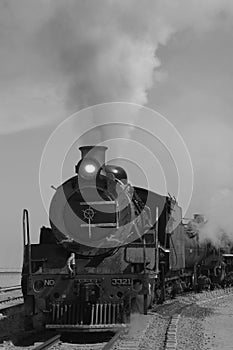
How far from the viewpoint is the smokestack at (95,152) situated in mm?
12852

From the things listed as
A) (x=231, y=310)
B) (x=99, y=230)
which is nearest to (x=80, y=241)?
(x=99, y=230)

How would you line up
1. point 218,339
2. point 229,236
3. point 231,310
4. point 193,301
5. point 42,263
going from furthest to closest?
point 229,236
point 193,301
point 231,310
point 42,263
point 218,339

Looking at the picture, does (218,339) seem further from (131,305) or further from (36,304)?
(36,304)

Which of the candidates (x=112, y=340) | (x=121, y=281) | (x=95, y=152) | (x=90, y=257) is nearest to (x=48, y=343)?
(x=112, y=340)

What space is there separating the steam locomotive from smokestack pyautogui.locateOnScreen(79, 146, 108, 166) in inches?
0.9

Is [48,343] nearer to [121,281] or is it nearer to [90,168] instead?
[121,281]

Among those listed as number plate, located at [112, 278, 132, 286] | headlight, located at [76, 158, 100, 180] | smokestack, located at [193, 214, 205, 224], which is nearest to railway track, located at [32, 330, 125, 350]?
number plate, located at [112, 278, 132, 286]

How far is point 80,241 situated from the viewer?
12.5m

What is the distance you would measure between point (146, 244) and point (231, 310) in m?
5.64

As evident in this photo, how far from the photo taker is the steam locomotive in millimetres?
11945

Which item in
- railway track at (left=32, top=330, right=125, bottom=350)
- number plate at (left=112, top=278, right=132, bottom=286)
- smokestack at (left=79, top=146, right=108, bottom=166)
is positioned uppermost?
smokestack at (left=79, top=146, right=108, bottom=166)

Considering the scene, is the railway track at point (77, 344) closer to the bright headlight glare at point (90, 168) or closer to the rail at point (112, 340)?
the rail at point (112, 340)

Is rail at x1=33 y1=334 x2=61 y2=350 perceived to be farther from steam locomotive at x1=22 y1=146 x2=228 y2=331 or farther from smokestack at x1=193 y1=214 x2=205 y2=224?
smokestack at x1=193 y1=214 x2=205 y2=224

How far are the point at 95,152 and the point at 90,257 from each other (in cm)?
232
